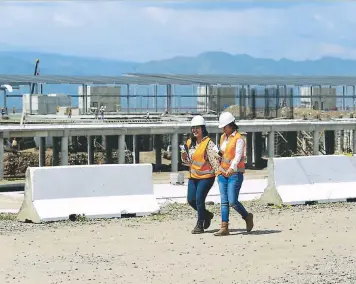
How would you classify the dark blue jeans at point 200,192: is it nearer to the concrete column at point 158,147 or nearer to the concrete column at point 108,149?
the concrete column at point 108,149

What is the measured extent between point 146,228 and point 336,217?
2985 mm

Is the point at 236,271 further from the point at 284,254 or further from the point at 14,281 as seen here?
the point at 14,281

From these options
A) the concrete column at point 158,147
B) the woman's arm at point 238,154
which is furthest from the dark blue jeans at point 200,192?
the concrete column at point 158,147

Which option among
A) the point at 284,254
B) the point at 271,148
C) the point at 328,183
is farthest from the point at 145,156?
the point at 284,254

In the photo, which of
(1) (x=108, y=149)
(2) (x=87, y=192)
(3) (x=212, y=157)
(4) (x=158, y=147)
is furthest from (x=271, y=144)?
(3) (x=212, y=157)

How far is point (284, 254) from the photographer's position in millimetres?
10797

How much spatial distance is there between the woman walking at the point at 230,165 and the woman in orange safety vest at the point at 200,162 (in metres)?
0.13

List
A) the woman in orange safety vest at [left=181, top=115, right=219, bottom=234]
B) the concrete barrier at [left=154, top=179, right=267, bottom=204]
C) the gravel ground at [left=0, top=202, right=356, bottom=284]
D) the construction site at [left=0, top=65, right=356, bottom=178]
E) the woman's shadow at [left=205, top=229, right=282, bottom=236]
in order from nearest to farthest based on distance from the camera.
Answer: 1. the gravel ground at [left=0, top=202, right=356, bottom=284]
2. the woman in orange safety vest at [left=181, top=115, right=219, bottom=234]
3. the woman's shadow at [left=205, top=229, right=282, bottom=236]
4. the concrete barrier at [left=154, top=179, right=267, bottom=204]
5. the construction site at [left=0, top=65, right=356, bottom=178]

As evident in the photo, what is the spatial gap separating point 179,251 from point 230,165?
1.57 m

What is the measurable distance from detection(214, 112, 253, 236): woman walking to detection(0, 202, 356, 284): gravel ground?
0.45m

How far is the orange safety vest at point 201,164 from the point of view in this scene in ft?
40.9

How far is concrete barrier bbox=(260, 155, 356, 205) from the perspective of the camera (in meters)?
16.6

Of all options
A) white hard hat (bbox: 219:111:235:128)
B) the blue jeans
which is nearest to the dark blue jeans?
the blue jeans

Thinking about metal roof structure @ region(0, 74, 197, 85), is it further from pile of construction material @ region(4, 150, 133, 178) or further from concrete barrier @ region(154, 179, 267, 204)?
concrete barrier @ region(154, 179, 267, 204)
